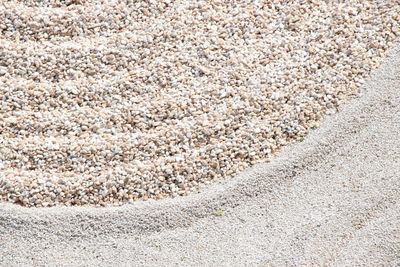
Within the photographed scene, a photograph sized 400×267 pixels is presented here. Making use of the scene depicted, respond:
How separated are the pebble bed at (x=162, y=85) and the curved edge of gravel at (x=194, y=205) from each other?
Answer: 70mm

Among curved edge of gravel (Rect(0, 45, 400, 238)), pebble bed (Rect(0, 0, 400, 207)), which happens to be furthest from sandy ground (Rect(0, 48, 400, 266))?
pebble bed (Rect(0, 0, 400, 207))

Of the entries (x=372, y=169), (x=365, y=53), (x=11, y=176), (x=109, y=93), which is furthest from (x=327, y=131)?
(x=11, y=176)

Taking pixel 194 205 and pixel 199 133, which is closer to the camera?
pixel 194 205

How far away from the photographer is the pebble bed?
14.6ft

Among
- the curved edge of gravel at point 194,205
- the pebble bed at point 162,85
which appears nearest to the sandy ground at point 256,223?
the curved edge of gravel at point 194,205

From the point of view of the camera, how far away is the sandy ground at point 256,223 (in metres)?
4.32

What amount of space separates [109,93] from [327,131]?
162 cm

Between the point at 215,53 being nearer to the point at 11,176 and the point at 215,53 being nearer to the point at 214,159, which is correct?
the point at 214,159

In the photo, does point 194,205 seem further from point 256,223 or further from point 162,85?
point 162,85

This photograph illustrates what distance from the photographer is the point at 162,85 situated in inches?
185

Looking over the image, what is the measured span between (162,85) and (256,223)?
122 cm

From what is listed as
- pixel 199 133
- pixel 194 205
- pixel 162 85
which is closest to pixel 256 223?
pixel 194 205

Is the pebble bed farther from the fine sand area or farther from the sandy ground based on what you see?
the sandy ground

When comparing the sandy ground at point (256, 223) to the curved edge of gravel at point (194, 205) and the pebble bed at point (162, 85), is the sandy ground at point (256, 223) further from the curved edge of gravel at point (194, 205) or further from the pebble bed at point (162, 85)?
the pebble bed at point (162, 85)
